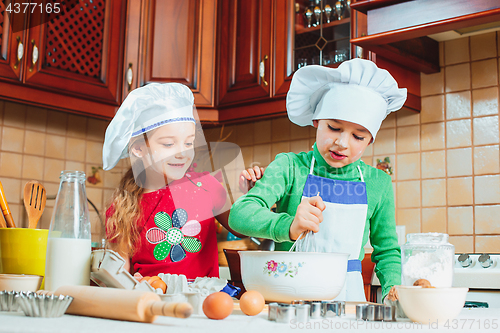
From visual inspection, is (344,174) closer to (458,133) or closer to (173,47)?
(458,133)

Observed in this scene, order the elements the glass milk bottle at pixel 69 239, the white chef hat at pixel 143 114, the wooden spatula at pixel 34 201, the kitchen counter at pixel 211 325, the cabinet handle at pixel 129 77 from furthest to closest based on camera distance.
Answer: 1. the cabinet handle at pixel 129 77
2. the white chef hat at pixel 143 114
3. the wooden spatula at pixel 34 201
4. the glass milk bottle at pixel 69 239
5. the kitchen counter at pixel 211 325

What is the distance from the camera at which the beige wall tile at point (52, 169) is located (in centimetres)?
218

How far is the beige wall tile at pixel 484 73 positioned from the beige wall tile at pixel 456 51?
5 cm

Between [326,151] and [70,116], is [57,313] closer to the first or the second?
[326,151]

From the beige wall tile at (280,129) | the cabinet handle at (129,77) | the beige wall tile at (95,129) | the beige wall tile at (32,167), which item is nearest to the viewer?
the cabinet handle at (129,77)

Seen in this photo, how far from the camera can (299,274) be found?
648mm

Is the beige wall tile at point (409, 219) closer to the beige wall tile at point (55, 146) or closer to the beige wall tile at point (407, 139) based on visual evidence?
the beige wall tile at point (407, 139)

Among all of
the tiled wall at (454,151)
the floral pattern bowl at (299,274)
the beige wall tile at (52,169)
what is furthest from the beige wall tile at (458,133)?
the beige wall tile at (52,169)

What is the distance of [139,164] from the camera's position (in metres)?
1.25

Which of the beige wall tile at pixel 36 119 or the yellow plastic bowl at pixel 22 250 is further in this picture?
the beige wall tile at pixel 36 119

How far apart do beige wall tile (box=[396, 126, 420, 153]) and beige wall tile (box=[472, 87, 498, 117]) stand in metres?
0.22

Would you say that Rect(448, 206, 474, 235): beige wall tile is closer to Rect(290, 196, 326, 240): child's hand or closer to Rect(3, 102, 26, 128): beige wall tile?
Rect(290, 196, 326, 240): child's hand

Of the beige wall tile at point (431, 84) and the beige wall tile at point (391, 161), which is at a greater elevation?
the beige wall tile at point (431, 84)

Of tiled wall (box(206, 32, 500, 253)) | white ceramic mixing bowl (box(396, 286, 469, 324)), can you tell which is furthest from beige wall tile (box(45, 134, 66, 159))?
white ceramic mixing bowl (box(396, 286, 469, 324))
